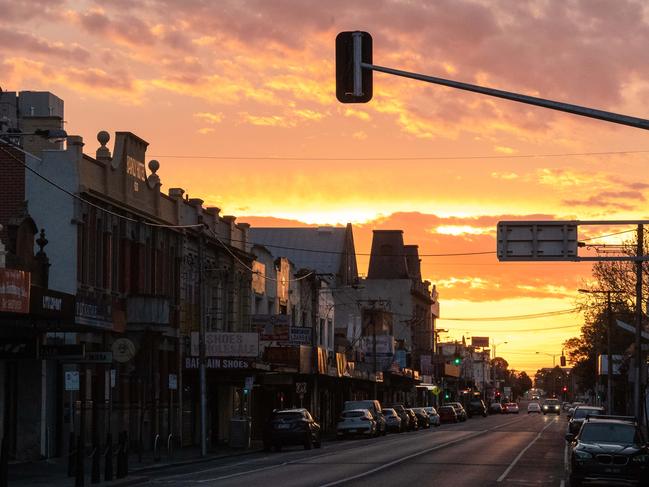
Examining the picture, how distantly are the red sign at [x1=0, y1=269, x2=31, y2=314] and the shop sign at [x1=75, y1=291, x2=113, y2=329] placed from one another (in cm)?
347

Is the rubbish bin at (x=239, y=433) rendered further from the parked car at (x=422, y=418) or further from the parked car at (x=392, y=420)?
the parked car at (x=422, y=418)

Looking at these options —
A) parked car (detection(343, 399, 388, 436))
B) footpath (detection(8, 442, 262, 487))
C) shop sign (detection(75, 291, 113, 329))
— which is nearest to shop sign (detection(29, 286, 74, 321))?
shop sign (detection(75, 291, 113, 329))

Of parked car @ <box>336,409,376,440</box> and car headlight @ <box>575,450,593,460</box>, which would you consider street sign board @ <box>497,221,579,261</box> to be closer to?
car headlight @ <box>575,450,593,460</box>

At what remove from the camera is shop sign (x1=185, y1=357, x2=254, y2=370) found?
5143 centimetres

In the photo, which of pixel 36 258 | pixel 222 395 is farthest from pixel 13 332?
pixel 222 395

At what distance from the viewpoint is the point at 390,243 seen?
450 feet

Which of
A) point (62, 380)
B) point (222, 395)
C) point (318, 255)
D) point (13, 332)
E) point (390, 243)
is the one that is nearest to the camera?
point (13, 332)

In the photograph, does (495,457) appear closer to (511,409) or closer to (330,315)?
(330,315)

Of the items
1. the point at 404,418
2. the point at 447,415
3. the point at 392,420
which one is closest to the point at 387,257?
the point at 447,415

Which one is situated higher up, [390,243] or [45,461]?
[390,243]

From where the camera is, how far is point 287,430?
4878 cm

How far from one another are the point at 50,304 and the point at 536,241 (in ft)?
39.2

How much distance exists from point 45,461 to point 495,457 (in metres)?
14.3

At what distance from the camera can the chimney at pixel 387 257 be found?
13462 centimetres
